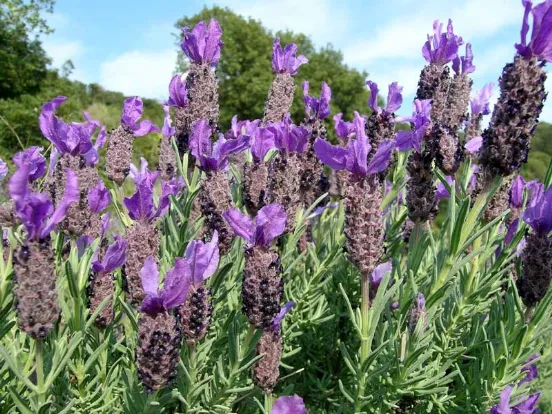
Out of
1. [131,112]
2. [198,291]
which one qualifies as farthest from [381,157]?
[131,112]

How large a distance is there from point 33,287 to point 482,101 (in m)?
2.17

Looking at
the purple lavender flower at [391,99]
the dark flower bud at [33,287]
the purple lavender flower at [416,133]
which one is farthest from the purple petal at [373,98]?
the dark flower bud at [33,287]

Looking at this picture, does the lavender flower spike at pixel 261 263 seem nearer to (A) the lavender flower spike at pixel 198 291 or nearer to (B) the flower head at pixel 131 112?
(A) the lavender flower spike at pixel 198 291

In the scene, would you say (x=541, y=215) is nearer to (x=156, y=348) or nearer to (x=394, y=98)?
(x=394, y=98)

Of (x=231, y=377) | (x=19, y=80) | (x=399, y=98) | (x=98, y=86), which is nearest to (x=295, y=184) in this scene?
(x=399, y=98)

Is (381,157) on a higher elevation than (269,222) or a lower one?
higher

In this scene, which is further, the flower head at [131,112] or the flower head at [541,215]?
the flower head at [131,112]

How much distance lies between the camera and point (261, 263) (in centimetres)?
130

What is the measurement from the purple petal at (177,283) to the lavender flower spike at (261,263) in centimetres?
22

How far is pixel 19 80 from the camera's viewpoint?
65.4 feet

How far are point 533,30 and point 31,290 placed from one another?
1.28 metres

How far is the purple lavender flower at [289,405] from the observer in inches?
51.4

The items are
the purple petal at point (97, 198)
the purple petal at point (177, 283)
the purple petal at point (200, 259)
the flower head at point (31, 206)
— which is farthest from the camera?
the purple petal at point (97, 198)

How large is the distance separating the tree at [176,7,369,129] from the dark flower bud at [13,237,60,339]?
23940 millimetres
